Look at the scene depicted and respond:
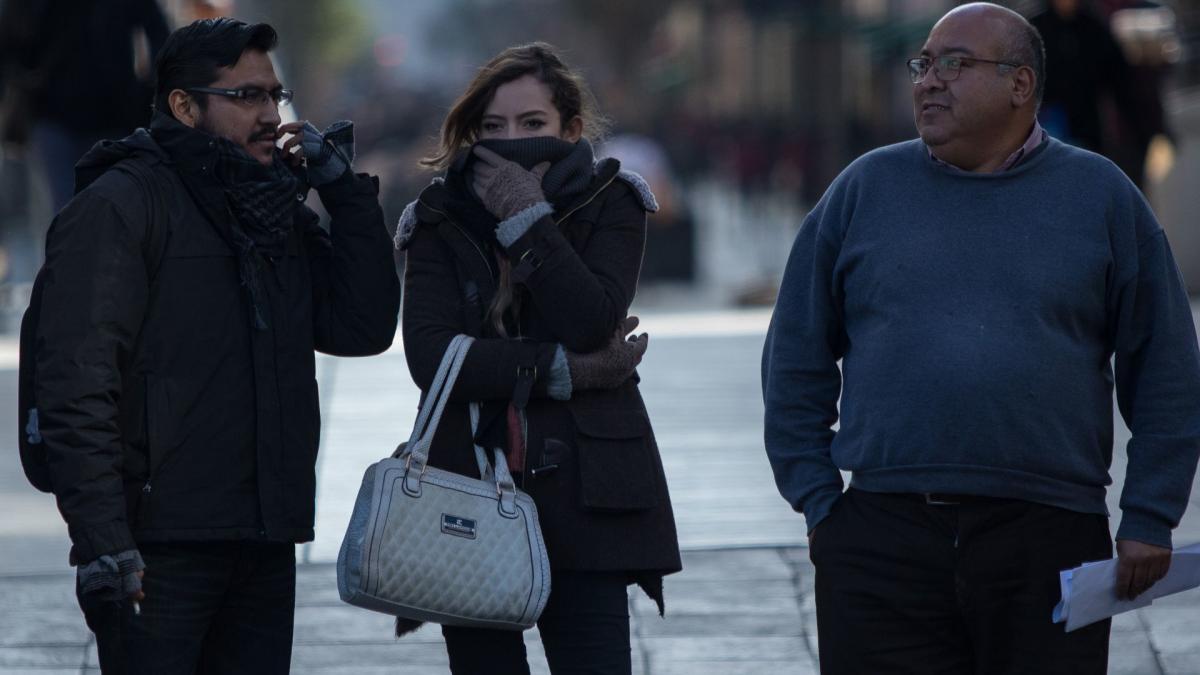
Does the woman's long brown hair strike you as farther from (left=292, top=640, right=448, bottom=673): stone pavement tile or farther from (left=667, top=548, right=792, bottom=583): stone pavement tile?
(left=667, top=548, right=792, bottom=583): stone pavement tile

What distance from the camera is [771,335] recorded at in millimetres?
3855

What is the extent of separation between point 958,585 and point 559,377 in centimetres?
83

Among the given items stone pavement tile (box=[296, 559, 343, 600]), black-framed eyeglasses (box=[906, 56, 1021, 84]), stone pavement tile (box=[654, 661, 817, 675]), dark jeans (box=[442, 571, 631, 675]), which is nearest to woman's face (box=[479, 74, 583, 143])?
black-framed eyeglasses (box=[906, 56, 1021, 84])

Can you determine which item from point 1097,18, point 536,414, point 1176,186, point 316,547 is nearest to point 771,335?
point 536,414

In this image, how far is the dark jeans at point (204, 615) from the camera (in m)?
3.62

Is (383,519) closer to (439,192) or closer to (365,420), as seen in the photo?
(439,192)

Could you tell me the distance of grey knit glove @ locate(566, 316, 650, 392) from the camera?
12.5ft

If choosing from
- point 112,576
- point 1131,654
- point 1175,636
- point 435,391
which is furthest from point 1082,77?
point 112,576

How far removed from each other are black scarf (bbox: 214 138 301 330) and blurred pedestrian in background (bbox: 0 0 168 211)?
173 inches

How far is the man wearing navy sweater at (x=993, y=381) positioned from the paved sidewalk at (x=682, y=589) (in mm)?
1696

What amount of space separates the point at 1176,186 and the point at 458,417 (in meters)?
10.7

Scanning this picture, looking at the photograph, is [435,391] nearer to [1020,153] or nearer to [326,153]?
[326,153]

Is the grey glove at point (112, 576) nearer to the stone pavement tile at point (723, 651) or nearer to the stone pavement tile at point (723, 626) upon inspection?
the stone pavement tile at point (723, 651)

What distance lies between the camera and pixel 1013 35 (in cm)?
365
